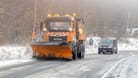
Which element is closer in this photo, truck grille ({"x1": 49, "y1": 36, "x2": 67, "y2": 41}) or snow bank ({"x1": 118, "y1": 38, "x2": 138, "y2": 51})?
truck grille ({"x1": 49, "y1": 36, "x2": 67, "y2": 41})

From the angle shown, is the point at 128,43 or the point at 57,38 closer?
the point at 57,38

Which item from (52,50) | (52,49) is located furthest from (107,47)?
(52,49)

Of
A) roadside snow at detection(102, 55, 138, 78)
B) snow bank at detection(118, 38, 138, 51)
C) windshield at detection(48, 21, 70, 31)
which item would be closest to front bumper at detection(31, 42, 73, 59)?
windshield at detection(48, 21, 70, 31)

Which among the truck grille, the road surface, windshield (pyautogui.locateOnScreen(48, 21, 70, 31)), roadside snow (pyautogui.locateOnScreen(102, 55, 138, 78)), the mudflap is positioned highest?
windshield (pyautogui.locateOnScreen(48, 21, 70, 31))

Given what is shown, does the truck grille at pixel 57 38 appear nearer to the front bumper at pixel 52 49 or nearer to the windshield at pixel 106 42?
the front bumper at pixel 52 49

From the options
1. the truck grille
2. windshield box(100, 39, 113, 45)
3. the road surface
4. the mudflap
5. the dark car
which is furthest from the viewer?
windshield box(100, 39, 113, 45)

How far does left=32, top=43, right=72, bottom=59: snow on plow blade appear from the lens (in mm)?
27875

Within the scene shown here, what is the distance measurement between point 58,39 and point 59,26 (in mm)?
1105

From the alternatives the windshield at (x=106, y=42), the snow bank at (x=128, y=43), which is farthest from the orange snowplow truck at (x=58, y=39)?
the snow bank at (x=128, y=43)

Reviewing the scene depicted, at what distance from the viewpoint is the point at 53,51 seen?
28.4m

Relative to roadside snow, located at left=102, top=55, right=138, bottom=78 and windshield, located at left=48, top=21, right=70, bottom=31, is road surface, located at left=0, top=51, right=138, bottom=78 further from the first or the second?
windshield, located at left=48, top=21, right=70, bottom=31

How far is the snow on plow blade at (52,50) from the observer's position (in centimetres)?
2788

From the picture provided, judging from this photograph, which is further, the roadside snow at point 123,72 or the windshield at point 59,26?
the windshield at point 59,26

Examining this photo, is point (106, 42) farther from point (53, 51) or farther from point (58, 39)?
point (53, 51)
